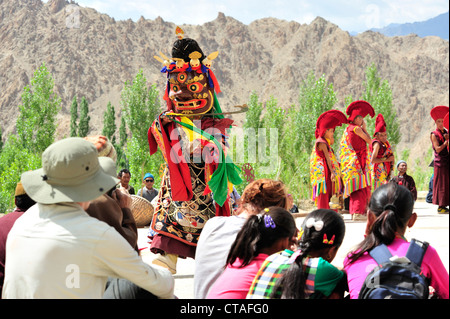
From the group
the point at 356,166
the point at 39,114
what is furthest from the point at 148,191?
the point at 39,114

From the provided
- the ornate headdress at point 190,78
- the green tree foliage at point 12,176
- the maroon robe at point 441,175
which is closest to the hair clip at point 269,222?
the ornate headdress at point 190,78

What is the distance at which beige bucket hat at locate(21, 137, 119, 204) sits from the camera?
2.58 metres

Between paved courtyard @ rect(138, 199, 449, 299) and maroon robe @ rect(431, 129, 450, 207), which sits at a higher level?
maroon robe @ rect(431, 129, 450, 207)

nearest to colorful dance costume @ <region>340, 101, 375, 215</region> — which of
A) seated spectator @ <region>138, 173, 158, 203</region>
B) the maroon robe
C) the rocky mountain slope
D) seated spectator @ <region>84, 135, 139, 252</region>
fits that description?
the maroon robe

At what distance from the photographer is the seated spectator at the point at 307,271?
2.66 m

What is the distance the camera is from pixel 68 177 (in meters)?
2.60

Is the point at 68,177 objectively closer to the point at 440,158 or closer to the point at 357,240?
the point at 357,240

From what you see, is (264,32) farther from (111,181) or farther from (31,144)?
(111,181)

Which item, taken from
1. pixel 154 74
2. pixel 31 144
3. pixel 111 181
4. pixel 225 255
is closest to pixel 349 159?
pixel 225 255

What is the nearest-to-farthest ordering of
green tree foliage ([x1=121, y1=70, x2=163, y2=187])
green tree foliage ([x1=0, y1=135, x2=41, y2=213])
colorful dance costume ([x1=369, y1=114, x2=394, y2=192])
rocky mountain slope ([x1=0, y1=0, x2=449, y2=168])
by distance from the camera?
colorful dance costume ([x1=369, y1=114, x2=394, y2=192]) < green tree foliage ([x1=0, y1=135, x2=41, y2=213]) < green tree foliage ([x1=121, y1=70, x2=163, y2=187]) < rocky mountain slope ([x1=0, y1=0, x2=449, y2=168])

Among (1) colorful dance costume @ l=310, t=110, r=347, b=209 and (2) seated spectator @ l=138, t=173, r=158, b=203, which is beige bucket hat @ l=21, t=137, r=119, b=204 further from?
(2) seated spectator @ l=138, t=173, r=158, b=203

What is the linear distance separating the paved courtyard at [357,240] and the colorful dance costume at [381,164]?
90cm

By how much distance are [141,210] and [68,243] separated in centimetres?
763

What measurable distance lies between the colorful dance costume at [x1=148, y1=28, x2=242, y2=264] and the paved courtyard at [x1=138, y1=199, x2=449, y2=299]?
42 cm
